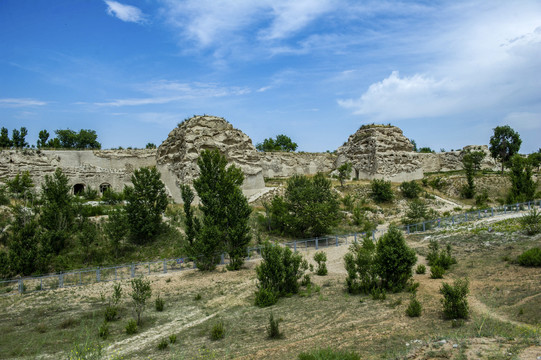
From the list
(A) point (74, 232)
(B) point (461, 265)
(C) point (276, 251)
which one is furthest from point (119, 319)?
(B) point (461, 265)

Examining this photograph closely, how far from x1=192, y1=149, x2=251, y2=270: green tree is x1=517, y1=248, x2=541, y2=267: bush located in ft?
44.7

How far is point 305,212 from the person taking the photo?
26344mm

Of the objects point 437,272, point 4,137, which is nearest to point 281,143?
point 4,137

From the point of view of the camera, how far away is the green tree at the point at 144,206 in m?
24.5

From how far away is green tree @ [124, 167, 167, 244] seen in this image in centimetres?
2445

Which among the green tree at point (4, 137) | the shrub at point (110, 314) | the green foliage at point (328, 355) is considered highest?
the green tree at point (4, 137)

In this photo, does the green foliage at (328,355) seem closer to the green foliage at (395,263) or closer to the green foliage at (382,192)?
the green foliage at (395,263)

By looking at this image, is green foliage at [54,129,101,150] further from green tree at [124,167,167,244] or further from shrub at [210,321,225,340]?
shrub at [210,321,225,340]

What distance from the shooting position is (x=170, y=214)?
28.2 metres

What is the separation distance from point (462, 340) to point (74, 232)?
23.8 meters

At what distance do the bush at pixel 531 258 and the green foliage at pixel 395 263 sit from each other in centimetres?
470

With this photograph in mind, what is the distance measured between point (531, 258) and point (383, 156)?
30.2 metres

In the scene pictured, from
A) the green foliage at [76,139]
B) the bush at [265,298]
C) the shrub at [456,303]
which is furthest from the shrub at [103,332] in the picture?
the green foliage at [76,139]

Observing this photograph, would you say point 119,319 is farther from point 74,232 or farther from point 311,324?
point 74,232
